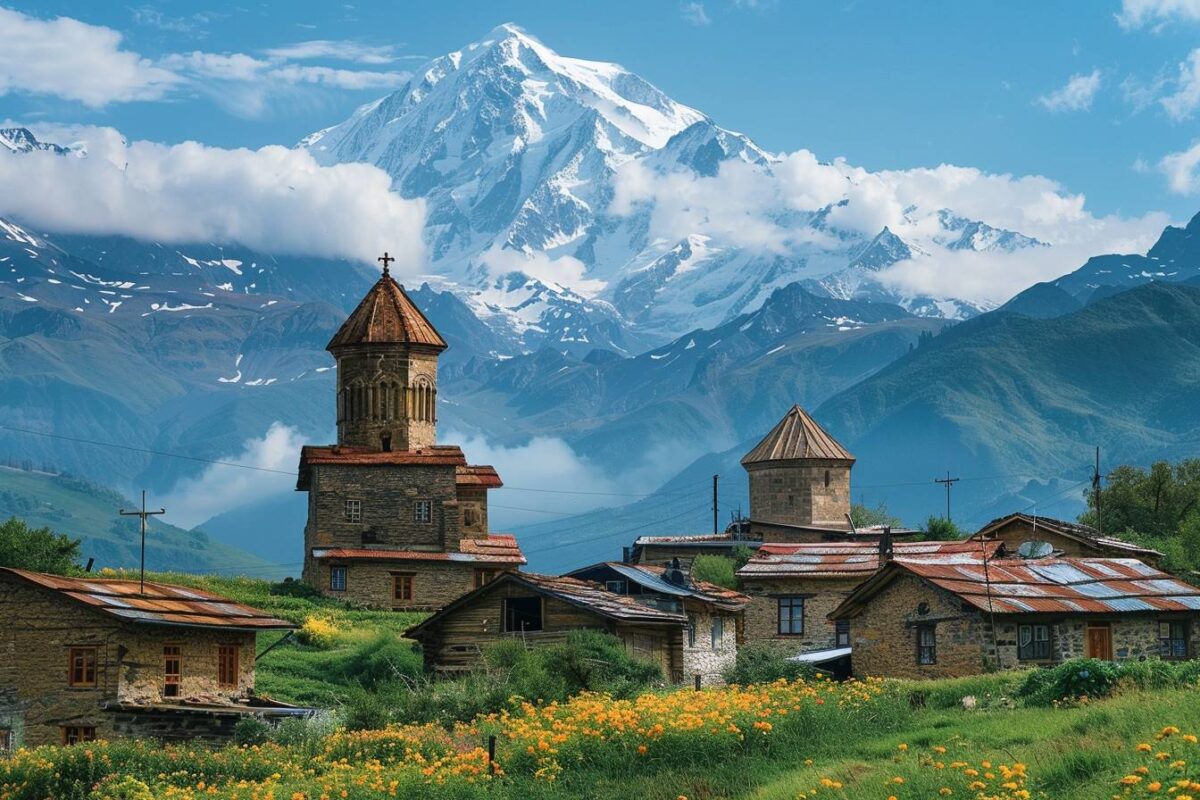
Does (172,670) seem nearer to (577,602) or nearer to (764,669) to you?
(577,602)

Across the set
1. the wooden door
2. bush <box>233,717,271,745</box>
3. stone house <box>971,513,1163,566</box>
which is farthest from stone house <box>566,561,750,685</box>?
bush <box>233,717,271,745</box>

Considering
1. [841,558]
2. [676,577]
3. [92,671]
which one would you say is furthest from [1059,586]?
[92,671]

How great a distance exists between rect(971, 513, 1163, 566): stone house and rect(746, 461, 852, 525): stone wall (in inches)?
799

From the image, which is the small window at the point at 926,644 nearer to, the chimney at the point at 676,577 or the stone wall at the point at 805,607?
the chimney at the point at 676,577

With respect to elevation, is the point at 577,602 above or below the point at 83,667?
above

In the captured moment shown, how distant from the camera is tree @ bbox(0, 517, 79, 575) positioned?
6556cm

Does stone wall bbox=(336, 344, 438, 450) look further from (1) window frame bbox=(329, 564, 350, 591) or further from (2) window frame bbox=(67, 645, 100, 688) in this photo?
(2) window frame bbox=(67, 645, 100, 688)

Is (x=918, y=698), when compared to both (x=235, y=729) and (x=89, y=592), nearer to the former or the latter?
(x=235, y=729)

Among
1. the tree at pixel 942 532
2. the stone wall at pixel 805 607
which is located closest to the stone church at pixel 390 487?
the stone wall at pixel 805 607

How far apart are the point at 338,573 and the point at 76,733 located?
32873 millimetres

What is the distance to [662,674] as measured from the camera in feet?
170

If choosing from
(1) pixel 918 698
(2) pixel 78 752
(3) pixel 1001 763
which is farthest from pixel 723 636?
(3) pixel 1001 763

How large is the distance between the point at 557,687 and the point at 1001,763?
15.0 meters

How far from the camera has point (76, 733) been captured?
45.6 metres
